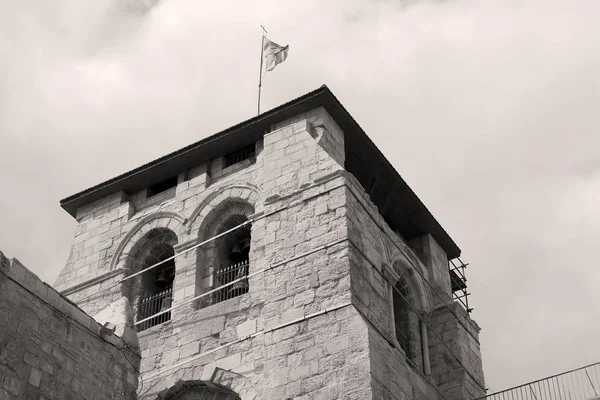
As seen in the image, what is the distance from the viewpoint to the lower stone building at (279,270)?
802 inches

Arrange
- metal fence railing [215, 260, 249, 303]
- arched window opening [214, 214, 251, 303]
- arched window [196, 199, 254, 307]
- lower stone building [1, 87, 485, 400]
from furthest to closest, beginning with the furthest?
arched window [196, 199, 254, 307] → arched window opening [214, 214, 251, 303] → metal fence railing [215, 260, 249, 303] → lower stone building [1, 87, 485, 400]

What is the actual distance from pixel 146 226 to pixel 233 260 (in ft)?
8.64

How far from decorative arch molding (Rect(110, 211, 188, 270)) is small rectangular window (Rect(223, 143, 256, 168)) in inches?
68.3

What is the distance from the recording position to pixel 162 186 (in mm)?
26812

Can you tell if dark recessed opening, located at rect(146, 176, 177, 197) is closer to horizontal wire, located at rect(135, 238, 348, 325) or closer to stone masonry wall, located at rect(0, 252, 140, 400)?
horizontal wire, located at rect(135, 238, 348, 325)

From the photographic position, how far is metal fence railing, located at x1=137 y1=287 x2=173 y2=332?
2381 cm

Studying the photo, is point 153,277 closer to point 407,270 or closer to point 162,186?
point 162,186

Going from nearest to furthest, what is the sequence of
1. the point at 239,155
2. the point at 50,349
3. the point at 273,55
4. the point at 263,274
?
1. the point at 50,349
2. the point at 263,274
3. the point at 239,155
4. the point at 273,55

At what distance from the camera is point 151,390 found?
21.8 meters

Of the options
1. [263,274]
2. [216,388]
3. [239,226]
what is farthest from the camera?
[239,226]

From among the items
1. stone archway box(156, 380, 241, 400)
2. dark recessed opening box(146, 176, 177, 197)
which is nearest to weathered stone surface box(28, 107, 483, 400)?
stone archway box(156, 380, 241, 400)

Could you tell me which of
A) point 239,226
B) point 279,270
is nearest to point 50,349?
point 279,270

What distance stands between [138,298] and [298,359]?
5692mm

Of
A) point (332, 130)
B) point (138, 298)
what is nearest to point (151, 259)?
point (138, 298)
